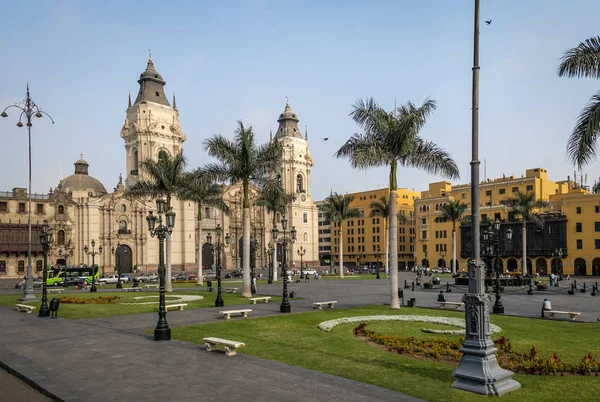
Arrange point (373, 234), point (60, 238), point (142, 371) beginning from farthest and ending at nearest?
point (373, 234), point (60, 238), point (142, 371)

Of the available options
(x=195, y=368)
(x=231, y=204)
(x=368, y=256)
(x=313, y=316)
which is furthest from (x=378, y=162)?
(x=368, y=256)

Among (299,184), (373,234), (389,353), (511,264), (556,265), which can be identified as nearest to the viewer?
(389,353)

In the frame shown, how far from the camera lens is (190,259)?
80688mm

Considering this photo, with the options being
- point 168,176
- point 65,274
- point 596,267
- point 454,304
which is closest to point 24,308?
point 168,176

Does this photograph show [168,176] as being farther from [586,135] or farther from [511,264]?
[511,264]

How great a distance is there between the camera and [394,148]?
80.4 feet

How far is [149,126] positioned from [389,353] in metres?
70.7

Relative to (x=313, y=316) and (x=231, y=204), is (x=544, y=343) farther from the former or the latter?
(x=231, y=204)

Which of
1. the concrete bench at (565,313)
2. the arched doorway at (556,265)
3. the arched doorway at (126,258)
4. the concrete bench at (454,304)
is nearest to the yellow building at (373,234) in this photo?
the arched doorway at (556,265)

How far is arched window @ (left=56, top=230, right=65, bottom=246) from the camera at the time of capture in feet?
221

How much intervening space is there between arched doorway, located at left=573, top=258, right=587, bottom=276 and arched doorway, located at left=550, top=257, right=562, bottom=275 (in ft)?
6.70

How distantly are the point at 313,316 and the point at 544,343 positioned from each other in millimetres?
9763

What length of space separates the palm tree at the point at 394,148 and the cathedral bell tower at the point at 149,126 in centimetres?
5710

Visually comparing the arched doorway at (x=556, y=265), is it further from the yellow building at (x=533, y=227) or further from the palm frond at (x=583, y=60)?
the palm frond at (x=583, y=60)
